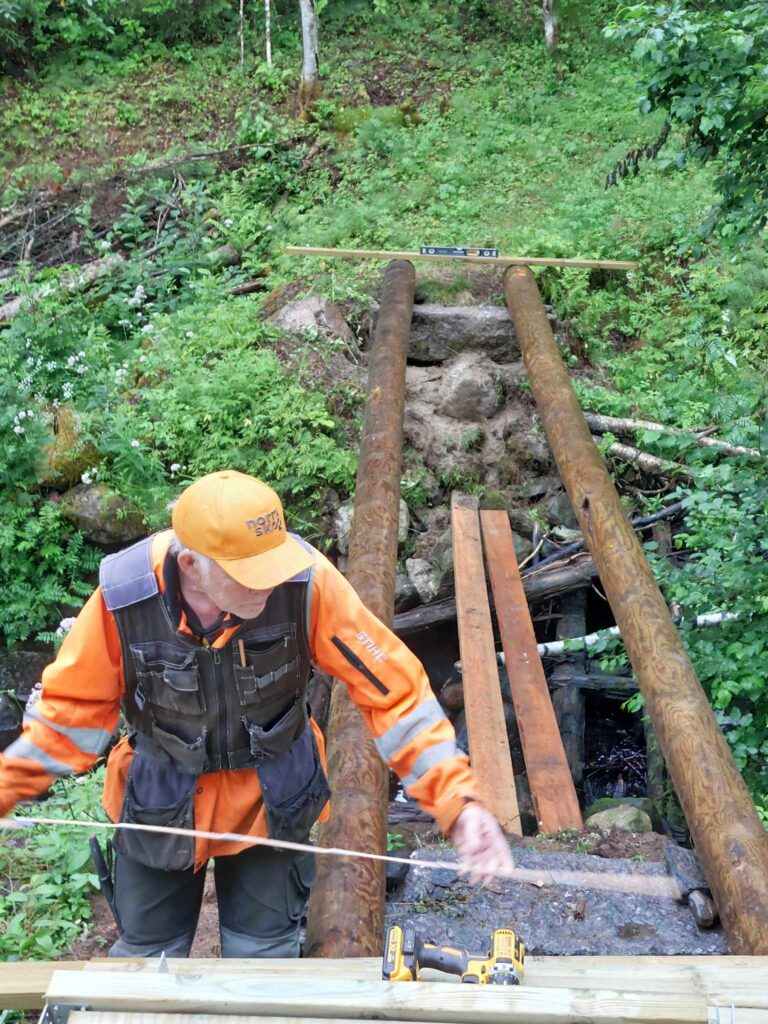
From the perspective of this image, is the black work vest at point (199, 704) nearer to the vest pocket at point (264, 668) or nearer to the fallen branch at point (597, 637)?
the vest pocket at point (264, 668)

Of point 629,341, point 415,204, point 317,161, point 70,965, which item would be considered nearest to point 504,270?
point 629,341

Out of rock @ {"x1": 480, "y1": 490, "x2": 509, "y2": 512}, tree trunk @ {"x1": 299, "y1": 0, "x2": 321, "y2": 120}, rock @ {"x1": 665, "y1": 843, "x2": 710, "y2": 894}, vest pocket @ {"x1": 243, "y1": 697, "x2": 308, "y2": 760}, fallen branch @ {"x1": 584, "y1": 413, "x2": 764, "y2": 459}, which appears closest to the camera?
vest pocket @ {"x1": 243, "y1": 697, "x2": 308, "y2": 760}

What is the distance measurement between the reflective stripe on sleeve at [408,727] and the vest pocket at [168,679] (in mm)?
503

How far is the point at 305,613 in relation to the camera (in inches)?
104

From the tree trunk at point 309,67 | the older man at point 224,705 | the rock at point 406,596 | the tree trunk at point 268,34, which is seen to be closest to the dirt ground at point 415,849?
the older man at point 224,705

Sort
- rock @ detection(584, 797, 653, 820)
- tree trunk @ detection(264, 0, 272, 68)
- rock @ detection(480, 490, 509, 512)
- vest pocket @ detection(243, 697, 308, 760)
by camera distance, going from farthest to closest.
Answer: tree trunk @ detection(264, 0, 272, 68) → rock @ detection(480, 490, 509, 512) → rock @ detection(584, 797, 653, 820) → vest pocket @ detection(243, 697, 308, 760)

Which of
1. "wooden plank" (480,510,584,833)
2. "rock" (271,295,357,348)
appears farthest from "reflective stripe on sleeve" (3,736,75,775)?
"rock" (271,295,357,348)

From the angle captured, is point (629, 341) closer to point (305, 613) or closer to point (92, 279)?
point (92, 279)

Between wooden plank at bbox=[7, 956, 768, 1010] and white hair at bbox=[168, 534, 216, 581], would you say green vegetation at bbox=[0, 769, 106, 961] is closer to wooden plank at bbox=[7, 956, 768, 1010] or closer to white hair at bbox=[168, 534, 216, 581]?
wooden plank at bbox=[7, 956, 768, 1010]

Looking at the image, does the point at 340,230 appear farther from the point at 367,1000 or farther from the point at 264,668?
the point at 367,1000

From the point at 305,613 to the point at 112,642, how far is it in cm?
51

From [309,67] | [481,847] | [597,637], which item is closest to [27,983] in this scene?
[481,847]

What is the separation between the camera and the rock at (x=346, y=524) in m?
7.01

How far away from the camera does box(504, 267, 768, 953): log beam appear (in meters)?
3.34
